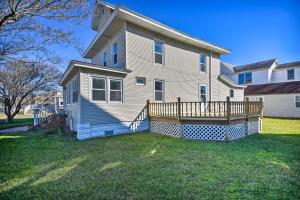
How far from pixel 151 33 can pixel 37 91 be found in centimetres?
1790

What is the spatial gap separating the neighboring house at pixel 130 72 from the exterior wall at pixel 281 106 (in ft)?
28.6

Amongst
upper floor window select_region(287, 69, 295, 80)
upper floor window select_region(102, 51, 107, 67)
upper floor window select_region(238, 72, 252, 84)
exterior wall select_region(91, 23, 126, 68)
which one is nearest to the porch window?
exterior wall select_region(91, 23, 126, 68)

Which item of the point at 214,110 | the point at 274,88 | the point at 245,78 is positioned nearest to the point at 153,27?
the point at 214,110

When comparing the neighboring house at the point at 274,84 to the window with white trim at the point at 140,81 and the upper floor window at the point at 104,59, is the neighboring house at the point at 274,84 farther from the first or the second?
the upper floor window at the point at 104,59

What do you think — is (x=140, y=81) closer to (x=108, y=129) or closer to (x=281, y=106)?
(x=108, y=129)

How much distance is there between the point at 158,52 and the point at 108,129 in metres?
6.12

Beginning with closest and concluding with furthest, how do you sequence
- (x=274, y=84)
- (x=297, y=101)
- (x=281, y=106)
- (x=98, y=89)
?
(x=98, y=89) < (x=297, y=101) < (x=281, y=106) < (x=274, y=84)

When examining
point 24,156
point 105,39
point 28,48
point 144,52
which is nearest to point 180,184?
point 24,156

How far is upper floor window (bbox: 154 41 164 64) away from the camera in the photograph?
1109 cm

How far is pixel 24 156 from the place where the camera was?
5461 millimetres

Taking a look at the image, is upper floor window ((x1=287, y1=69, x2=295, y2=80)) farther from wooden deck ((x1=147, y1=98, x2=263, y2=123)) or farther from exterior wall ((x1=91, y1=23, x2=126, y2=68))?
exterior wall ((x1=91, y1=23, x2=126, y2=68))

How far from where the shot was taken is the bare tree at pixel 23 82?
17358 mm

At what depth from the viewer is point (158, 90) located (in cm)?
1115

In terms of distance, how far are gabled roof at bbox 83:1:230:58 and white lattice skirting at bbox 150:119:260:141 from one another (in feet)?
19.8
